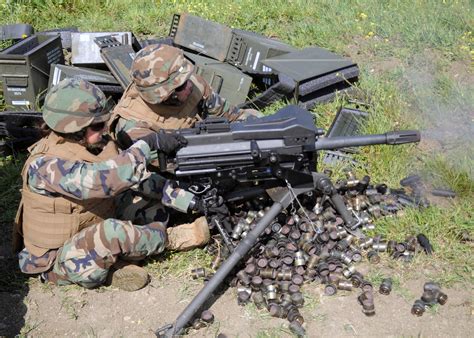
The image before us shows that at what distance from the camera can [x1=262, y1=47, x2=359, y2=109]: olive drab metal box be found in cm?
751

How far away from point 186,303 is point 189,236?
0.72m

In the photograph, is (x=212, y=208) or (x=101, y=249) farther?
(x=212, y=208)

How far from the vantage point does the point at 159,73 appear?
5895 millimetres

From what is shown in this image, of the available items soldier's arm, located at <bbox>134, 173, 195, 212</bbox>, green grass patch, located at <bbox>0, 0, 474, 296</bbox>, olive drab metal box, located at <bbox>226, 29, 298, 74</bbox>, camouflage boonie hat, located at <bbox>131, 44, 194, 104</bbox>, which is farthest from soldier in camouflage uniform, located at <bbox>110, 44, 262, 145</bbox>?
olive drab metal box, located at <bbox>226, 29, 298, 74</bbox>

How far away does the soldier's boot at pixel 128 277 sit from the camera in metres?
5.65

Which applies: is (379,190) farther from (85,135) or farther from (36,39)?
(36,39)

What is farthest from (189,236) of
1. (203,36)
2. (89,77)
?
(203,36)

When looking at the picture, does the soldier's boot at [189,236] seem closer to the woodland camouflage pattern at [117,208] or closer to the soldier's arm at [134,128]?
the woodland camouflage pattern at [117,208]

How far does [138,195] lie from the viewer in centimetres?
631

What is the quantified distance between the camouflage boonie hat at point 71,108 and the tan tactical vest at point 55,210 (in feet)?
0.60

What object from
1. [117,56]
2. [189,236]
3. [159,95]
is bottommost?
[189,236]

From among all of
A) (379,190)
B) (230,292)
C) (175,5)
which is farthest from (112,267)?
(175,5)

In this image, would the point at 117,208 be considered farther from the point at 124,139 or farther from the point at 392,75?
the point at 392,75

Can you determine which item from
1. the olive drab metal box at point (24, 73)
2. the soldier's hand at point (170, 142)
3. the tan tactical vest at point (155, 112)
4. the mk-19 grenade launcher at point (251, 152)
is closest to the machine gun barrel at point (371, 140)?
the mk-19 grenade launcher at point (251, 152)
